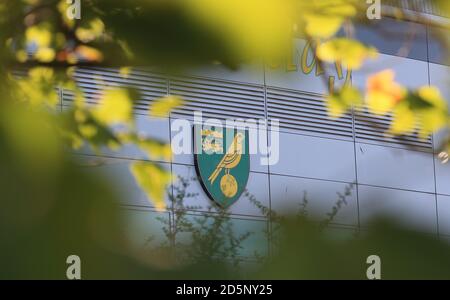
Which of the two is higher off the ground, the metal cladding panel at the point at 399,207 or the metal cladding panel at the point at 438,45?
the metal cladding panel at the point at 438,45

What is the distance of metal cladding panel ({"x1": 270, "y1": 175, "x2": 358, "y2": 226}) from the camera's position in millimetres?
396

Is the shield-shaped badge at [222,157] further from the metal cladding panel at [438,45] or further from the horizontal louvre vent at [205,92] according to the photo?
the metal cladding panel at [438,45]

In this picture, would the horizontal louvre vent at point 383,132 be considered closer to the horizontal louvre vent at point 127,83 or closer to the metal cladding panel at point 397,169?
the metal cladding panel at point 397,169

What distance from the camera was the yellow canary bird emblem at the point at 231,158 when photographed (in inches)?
23.8

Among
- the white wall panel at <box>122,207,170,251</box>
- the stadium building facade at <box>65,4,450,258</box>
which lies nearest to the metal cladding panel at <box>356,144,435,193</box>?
the stadium building facade at <box>65,4,450,258</box>

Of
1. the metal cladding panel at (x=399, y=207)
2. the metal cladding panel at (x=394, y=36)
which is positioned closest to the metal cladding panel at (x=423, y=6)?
the metal cladding panel at (x=394, y=36)

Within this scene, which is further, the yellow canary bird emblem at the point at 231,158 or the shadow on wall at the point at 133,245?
the yellow canary bird emblem at the point at 231,158

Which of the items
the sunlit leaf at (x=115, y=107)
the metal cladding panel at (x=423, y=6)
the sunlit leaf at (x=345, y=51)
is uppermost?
the metal cladding panel at (x=423, y=6)

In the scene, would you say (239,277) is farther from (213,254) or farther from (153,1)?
(153,1)

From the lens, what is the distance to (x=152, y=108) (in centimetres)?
49

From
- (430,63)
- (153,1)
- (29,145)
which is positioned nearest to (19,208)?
(29,145)

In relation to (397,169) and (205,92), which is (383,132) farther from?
(205,92)

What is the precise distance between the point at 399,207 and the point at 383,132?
0.26 ft

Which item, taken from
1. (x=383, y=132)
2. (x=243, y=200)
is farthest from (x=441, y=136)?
(x=243, y=200)
